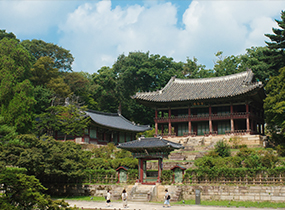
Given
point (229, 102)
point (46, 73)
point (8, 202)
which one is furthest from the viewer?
point (46, 73)

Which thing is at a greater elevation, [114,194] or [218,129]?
[218,129]

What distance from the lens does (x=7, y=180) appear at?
38.6 ft

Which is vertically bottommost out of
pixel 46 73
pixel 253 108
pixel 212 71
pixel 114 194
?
pixel 114 194

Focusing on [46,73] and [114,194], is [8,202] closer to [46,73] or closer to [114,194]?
[114,194]

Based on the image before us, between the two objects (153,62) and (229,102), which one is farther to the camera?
(153,62)

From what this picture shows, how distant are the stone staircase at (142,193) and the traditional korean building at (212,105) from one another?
19328 millimetres

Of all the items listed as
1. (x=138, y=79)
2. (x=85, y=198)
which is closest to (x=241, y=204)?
Answer: (x=85, y=198)

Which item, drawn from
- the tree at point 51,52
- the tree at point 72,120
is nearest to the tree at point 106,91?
the tree at point 51,52

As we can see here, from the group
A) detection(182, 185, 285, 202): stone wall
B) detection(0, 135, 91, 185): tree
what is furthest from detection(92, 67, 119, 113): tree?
detection(182, 185, 285, 202): stone wall

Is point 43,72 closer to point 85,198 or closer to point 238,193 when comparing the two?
point 85,198

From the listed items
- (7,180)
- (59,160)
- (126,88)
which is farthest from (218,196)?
(126,88)

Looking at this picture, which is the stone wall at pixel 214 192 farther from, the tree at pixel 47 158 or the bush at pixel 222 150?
the bush at pixel 222 150

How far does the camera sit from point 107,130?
4778 cm

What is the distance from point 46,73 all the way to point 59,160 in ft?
92.3
